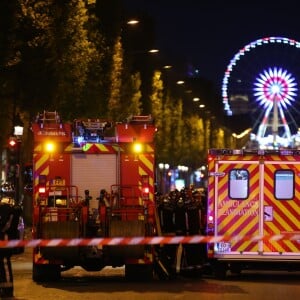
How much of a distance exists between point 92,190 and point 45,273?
6.31 feet

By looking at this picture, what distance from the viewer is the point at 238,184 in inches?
675

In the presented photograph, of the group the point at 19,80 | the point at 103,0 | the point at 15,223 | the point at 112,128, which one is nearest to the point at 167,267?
the point at 112,128

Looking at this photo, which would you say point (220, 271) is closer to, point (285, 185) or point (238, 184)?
point (238, 184)

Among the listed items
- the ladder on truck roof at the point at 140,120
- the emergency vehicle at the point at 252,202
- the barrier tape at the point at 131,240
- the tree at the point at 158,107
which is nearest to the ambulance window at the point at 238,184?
the emergency vehicle at the point at 252,202

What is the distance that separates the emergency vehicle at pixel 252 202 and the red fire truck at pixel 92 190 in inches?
47.5

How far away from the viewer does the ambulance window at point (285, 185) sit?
17.0m

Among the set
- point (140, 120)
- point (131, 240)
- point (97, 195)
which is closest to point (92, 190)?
point (97, 195)

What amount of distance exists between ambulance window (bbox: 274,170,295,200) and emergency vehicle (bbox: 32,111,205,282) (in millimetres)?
2051

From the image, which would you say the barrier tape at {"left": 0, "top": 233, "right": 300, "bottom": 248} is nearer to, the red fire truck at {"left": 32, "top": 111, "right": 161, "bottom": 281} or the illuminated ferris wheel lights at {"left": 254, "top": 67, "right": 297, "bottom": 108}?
the red fire truck at {"left": 32, "top": 111, "right": 161, "bottom": 281}

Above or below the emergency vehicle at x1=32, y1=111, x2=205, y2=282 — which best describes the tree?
above

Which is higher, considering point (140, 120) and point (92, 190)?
point (140, 120)

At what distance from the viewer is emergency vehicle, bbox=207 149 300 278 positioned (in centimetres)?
1703

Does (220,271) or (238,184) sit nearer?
(238,184)

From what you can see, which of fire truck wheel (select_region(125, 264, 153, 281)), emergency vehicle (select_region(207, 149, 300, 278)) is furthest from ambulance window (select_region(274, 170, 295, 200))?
fire truck wheel (select_region(125, 264, 153, 281))
